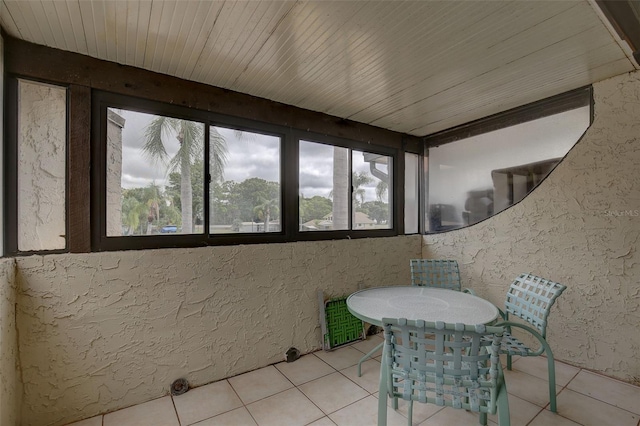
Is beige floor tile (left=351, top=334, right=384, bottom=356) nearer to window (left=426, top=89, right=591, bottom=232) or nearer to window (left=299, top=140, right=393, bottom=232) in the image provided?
window (left=299, top=140, right=393, bottom=232)

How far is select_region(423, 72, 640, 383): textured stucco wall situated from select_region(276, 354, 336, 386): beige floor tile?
6.71 feet

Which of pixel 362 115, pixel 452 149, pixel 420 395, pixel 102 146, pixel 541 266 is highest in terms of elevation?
pixel 362 115

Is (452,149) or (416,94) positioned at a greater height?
(416,94)

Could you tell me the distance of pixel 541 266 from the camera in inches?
101

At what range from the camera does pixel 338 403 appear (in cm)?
193

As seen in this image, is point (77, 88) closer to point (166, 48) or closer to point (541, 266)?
point (166, 48)

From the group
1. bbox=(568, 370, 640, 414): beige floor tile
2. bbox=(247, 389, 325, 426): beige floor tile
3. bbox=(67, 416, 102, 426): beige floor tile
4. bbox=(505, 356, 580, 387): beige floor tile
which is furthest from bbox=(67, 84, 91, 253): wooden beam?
bbox=(568, 370, 640, 414): beige floor tile

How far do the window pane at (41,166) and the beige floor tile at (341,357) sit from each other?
2166 millimetres

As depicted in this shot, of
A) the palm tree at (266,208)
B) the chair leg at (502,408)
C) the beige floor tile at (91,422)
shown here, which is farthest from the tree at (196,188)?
the chair leg at (502,408)

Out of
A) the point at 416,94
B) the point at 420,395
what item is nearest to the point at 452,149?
the point at 416,94

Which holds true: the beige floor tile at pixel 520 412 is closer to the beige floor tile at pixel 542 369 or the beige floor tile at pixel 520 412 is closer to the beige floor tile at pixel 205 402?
the beige floor tile at pixel 542 369

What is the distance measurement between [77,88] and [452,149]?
3553 mm

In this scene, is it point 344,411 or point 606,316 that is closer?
point 344,411

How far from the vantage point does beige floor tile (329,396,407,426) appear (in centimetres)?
174
